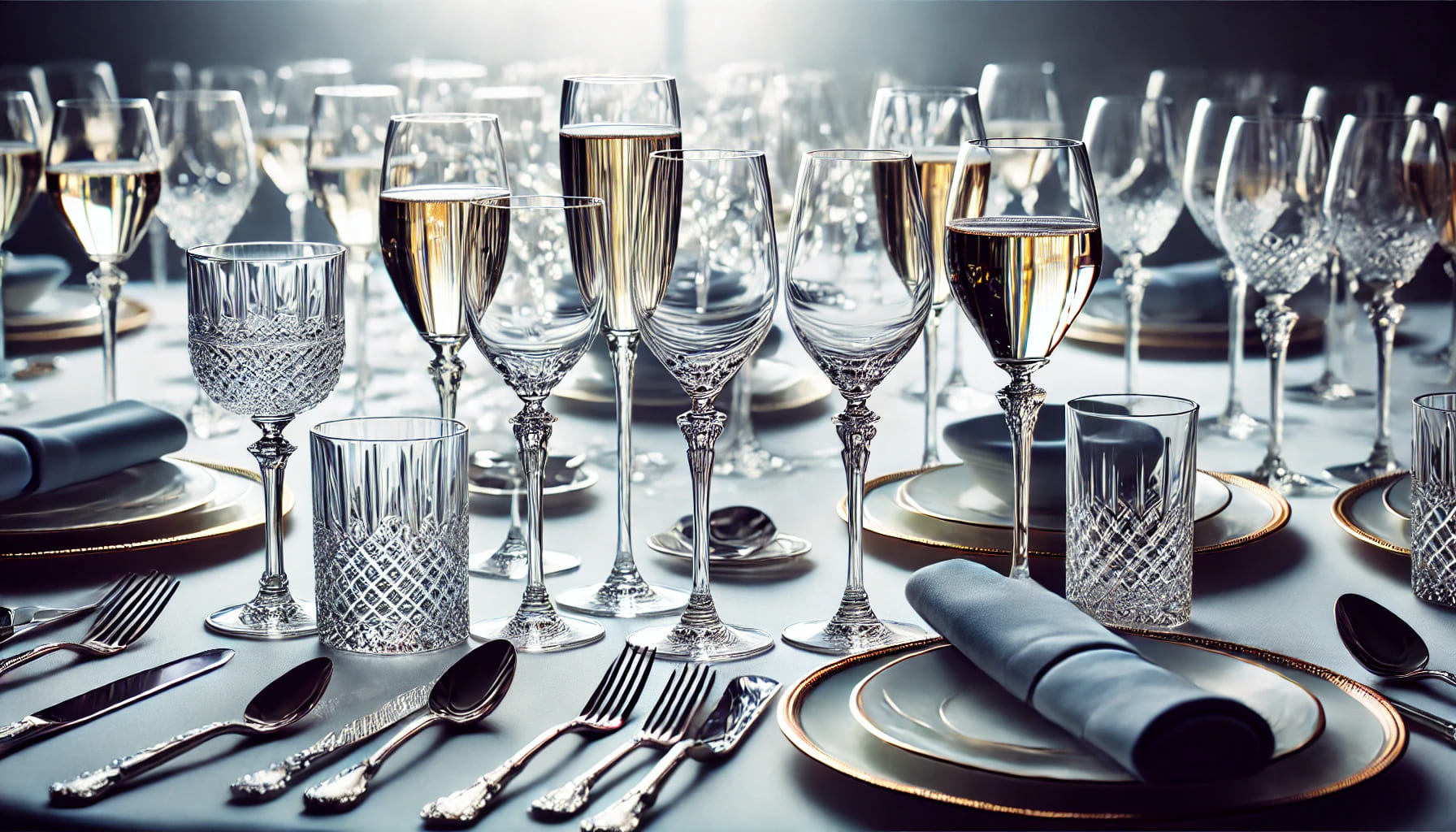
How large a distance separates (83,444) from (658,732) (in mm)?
679

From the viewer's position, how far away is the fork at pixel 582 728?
2.56 ft

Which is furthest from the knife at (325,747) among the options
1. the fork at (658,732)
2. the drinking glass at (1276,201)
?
the drinking glass at (1276,201)

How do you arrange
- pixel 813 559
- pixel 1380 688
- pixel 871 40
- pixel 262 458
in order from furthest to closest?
1. pixel 871 40
2. pixel 813 559
3. pixel 262 458
4. pixel 1380 688

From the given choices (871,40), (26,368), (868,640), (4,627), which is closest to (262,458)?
(4,627)

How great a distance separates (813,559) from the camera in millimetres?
1250

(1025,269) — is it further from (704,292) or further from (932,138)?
(932,138)

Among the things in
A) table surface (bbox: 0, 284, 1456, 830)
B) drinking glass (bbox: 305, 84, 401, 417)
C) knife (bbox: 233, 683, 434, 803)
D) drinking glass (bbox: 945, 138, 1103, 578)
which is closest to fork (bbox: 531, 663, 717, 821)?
table surface (bbox: 0, 284, 1456, 830)

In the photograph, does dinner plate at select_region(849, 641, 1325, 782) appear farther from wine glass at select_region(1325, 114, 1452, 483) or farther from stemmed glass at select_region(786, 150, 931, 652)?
wine glass at select_region(1325, 114, 1452, 483)

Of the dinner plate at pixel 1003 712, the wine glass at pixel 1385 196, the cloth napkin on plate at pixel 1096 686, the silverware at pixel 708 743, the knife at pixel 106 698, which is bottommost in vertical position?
the silverware at pixel 708 743

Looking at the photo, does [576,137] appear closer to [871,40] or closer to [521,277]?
[521,277]

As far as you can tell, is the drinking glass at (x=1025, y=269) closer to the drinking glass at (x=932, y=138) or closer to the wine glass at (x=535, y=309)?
the wine glass at (x=535, y=309)

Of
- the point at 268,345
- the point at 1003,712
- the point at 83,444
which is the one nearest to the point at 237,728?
the point at 268,345

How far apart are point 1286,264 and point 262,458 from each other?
0.94 metres

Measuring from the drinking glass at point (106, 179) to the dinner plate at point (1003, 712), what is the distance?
1.12 metres
